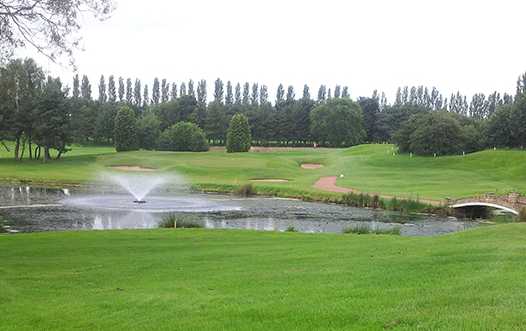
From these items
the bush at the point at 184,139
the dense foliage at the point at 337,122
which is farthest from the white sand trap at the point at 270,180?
the dense foliage at the point at 337,122

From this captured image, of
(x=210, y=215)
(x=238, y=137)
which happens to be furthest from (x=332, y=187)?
(x=238, y=137)

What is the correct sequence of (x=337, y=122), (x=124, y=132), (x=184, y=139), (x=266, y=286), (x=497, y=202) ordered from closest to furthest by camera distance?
(x=266, y=286)
(x=497, y=202)
(x=124, y=132)
(x=184, y=139)
(x=337, y=122)

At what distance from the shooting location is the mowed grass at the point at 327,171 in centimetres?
6150

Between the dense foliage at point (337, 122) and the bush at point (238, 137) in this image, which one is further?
the dense foliage at point (337, 122)

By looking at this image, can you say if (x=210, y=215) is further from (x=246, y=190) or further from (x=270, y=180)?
(x=270, y=180)

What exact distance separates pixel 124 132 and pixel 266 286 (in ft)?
338

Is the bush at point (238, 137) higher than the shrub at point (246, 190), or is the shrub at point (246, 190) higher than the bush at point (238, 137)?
the bush at point (238, 137)

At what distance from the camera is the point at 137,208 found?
148 ft

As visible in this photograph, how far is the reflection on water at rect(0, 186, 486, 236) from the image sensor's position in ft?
123

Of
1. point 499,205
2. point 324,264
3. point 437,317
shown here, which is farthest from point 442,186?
point 437,317

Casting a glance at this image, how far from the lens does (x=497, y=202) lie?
145ft

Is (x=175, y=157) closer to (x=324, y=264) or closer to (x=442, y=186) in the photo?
(x=442, y=186)

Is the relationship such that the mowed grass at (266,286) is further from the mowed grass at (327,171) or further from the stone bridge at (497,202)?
the mowed grass at (327,171)

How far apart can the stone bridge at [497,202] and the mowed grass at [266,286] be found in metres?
22.7
